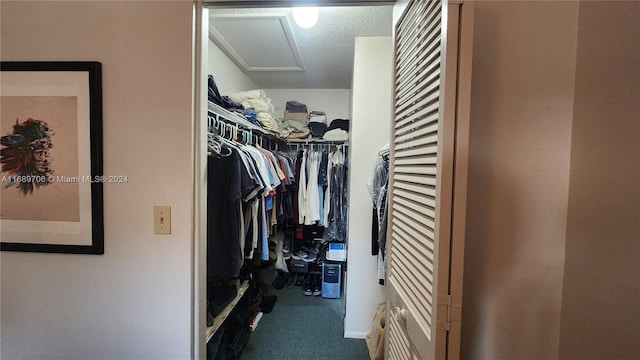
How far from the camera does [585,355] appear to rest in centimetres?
74

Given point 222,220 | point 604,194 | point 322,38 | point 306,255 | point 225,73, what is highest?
point 322,38

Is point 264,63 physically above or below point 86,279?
above

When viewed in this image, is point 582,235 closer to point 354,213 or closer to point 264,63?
point 354,213

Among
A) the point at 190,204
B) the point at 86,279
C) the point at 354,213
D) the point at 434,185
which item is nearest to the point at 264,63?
the point at 354,213

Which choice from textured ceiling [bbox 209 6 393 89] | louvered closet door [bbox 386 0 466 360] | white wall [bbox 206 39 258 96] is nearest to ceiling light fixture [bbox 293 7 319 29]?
textured ceiling [bbox 209 6 393 89]

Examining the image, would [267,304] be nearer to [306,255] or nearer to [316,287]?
[316,287]

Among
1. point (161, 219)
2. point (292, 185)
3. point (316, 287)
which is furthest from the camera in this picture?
point (316, 287)

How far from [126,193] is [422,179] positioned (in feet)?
3.63

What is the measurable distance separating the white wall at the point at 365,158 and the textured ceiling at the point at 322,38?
141 mm

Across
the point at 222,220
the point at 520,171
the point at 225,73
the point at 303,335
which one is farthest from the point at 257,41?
the point at 303,335

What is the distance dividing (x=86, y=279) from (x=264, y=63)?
2281mm

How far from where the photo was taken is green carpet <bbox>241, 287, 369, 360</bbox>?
1.88 metres

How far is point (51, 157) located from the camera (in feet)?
3.28

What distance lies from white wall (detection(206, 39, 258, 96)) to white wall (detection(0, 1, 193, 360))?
117 cm
